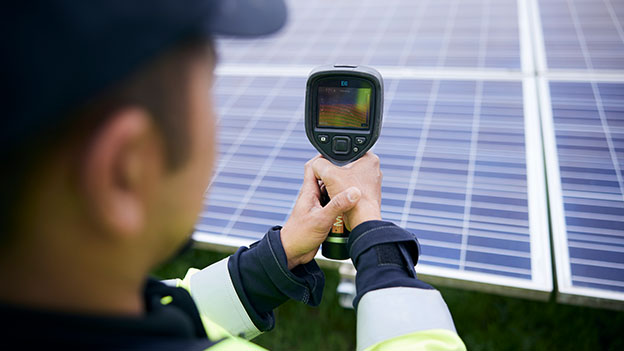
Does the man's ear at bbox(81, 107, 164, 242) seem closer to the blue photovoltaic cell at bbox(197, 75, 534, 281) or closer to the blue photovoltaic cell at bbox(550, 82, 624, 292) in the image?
the blue photovoltaic cell at bbox(197, 75, 534, 281)

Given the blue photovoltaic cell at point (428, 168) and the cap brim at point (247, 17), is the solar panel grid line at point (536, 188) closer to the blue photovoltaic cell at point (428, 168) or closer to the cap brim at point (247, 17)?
the blue photovoltaic cell at point (428, 168)

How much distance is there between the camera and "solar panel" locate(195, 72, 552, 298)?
175cm

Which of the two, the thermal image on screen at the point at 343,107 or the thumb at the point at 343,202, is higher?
the thermal image on screen at the point at 343,107

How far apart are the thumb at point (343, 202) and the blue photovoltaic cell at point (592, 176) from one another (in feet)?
2.87

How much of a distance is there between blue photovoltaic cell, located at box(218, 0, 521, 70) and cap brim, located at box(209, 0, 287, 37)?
98.2 inches

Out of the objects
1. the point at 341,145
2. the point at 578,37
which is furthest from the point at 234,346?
the point at 578,37

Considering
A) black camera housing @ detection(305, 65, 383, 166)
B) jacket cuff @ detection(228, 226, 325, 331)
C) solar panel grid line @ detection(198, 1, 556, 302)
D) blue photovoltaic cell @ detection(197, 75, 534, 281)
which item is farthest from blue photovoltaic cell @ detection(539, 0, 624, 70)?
jacket cuff @ detection(228, 226, 325, 331)

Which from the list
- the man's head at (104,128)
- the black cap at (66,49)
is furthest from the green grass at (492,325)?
the black cap at (66,49)

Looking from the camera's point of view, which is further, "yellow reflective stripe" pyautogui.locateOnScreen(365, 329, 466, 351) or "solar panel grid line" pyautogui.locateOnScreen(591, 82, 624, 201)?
"solar panel grid line" pyautogui.locateOnScreen(591, 82, 624, 201)

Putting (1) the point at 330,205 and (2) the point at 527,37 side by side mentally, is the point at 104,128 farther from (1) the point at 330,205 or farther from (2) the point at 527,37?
(2) the point at 527,37

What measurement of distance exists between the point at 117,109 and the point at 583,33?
3.55 metres

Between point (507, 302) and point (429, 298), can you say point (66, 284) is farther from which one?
point (507, 302)

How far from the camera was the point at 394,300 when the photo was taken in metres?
0.97

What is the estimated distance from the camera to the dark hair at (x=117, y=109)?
0.50 metres
